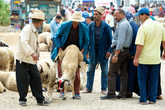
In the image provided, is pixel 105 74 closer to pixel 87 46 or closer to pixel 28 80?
pixel 87 46

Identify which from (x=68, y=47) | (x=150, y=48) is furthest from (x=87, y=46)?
(x=150, y=48)

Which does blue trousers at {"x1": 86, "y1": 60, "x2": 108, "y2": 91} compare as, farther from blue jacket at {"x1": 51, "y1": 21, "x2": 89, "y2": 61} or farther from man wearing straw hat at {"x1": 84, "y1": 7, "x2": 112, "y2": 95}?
blue jacket at {"x1": 51, "y1": 21, "x2": 89, "y2": 61}

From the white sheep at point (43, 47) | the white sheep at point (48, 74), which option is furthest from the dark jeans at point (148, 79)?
the white sheep at point (43, 47)

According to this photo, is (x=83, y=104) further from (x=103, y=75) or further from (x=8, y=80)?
(x=8, y=80)

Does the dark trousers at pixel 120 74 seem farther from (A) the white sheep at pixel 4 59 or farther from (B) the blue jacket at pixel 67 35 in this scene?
(A) the white sheep at pixel 4 59

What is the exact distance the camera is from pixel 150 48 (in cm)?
911

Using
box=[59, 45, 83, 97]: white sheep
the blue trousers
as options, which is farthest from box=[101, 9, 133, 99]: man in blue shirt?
the blue trousers

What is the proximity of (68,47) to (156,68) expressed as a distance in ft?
6.06

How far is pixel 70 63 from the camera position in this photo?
9.72 metres

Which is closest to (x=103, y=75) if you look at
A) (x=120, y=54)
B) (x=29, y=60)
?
(x=120, y=54)

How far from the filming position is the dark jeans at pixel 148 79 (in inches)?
363

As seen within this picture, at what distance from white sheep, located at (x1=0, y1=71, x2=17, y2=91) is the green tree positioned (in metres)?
27.3

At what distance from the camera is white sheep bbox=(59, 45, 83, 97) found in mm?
9594

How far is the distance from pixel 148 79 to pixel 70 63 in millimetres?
A: 1574
